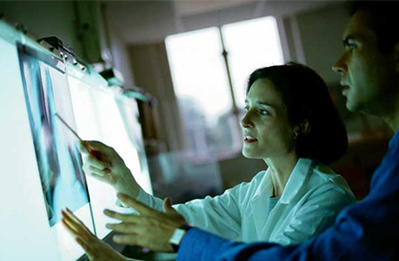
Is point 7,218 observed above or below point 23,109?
below

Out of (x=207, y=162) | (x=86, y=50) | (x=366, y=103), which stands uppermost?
(x=86, y=50)

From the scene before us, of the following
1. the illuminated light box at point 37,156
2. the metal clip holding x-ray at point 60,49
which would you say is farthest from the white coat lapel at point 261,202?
the metal clip holding x-ray at point 60,49

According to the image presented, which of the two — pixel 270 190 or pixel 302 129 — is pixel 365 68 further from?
pixel 270 190

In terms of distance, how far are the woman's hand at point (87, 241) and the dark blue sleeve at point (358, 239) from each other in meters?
0.26

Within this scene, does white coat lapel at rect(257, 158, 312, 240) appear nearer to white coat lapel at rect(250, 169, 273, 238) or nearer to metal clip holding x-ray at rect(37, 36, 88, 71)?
white coat lapel at rect(250, 169, 273, 238)

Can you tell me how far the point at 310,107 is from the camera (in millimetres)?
1147

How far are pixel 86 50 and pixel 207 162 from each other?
9.61ft

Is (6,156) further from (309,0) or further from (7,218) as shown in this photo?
(309,0)

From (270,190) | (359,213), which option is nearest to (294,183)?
(270,190)

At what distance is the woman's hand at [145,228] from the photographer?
0.82 m

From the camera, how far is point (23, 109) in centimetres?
75

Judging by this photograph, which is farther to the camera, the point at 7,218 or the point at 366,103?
the point at 366,103

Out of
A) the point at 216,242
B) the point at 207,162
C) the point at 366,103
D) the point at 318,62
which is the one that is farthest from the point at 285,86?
the point at 318,62

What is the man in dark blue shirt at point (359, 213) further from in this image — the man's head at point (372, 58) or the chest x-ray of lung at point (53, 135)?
the chest x-ray of lung at point (53, 135)
